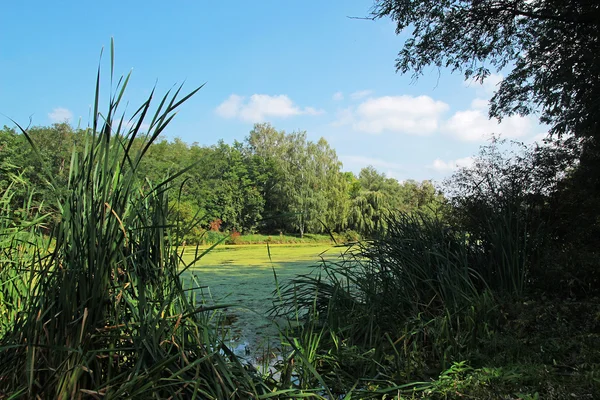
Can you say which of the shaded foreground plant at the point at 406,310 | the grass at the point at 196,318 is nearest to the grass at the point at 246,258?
the shaded foreground plant at the point at 406,310

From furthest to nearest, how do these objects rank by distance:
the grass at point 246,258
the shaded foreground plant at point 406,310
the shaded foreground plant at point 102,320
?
the grass at point 246,258
the shaded foreground plant at point 406,310
the shaded foreground plant at point 102,320

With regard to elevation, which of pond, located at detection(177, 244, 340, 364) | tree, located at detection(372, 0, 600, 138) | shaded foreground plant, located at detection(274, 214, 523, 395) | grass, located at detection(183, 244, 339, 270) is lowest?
grass, located at detection(183, 244, 339, 270)

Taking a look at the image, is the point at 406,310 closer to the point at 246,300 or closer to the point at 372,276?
the point at 372,276

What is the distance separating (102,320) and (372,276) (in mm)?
2068

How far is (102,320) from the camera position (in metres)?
1.39

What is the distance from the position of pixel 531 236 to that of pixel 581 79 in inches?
65.3

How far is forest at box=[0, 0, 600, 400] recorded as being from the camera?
1.38 m

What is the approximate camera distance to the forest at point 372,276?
1.38 m

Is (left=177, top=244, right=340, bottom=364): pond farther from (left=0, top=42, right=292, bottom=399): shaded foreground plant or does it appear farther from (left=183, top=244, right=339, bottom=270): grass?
(left=183, top=244, right=339, bottom=270): grass

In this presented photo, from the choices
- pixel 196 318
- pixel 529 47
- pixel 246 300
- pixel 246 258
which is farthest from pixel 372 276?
pixel 246 258

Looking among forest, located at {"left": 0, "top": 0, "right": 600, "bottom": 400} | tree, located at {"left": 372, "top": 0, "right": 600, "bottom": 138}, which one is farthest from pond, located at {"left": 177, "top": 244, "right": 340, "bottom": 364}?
tree, located at {"left": 372, "top": 0, "right": 600, "bottom": 138}

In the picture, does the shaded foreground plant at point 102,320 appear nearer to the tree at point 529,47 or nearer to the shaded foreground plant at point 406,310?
the shaded foreground plant at point 406,310

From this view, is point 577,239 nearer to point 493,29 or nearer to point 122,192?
point 493,29

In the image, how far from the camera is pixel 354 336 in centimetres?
276
